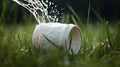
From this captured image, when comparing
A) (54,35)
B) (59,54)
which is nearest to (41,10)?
(54,35)

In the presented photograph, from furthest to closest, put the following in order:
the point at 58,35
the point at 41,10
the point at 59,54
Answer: the point at 41,10 → the point at 58,35 → the point at 59,54

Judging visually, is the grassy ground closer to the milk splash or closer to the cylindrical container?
the cylindrical container

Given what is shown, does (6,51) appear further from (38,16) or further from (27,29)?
(27,29)

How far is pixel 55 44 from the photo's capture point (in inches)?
77.7

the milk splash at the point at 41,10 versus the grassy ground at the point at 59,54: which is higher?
the milk splash at the point at 41,10

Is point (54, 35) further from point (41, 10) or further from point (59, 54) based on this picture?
point (59, 54)

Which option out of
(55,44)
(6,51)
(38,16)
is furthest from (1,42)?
(38,16)

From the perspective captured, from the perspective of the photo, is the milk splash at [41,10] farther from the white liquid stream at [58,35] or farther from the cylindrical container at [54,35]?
the cylindrical container at [54,35]

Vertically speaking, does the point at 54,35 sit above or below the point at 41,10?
below

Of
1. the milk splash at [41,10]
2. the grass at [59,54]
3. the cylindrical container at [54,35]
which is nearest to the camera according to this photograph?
the grass at [59,54]

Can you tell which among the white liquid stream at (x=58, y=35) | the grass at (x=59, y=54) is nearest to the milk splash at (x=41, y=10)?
the white liquid stream at (x=58, y=35)

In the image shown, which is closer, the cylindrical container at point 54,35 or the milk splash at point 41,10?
the cylindrical container at point 54,35

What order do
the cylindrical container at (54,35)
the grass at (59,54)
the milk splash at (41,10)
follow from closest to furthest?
1. the grass at (59,54)
2. the cylindrical container at (54,35)
3. the milk splash at (41,10)

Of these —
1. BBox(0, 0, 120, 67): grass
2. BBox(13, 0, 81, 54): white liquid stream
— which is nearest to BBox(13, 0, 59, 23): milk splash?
BBox(13, 0, 81, 54): white liquid stream
